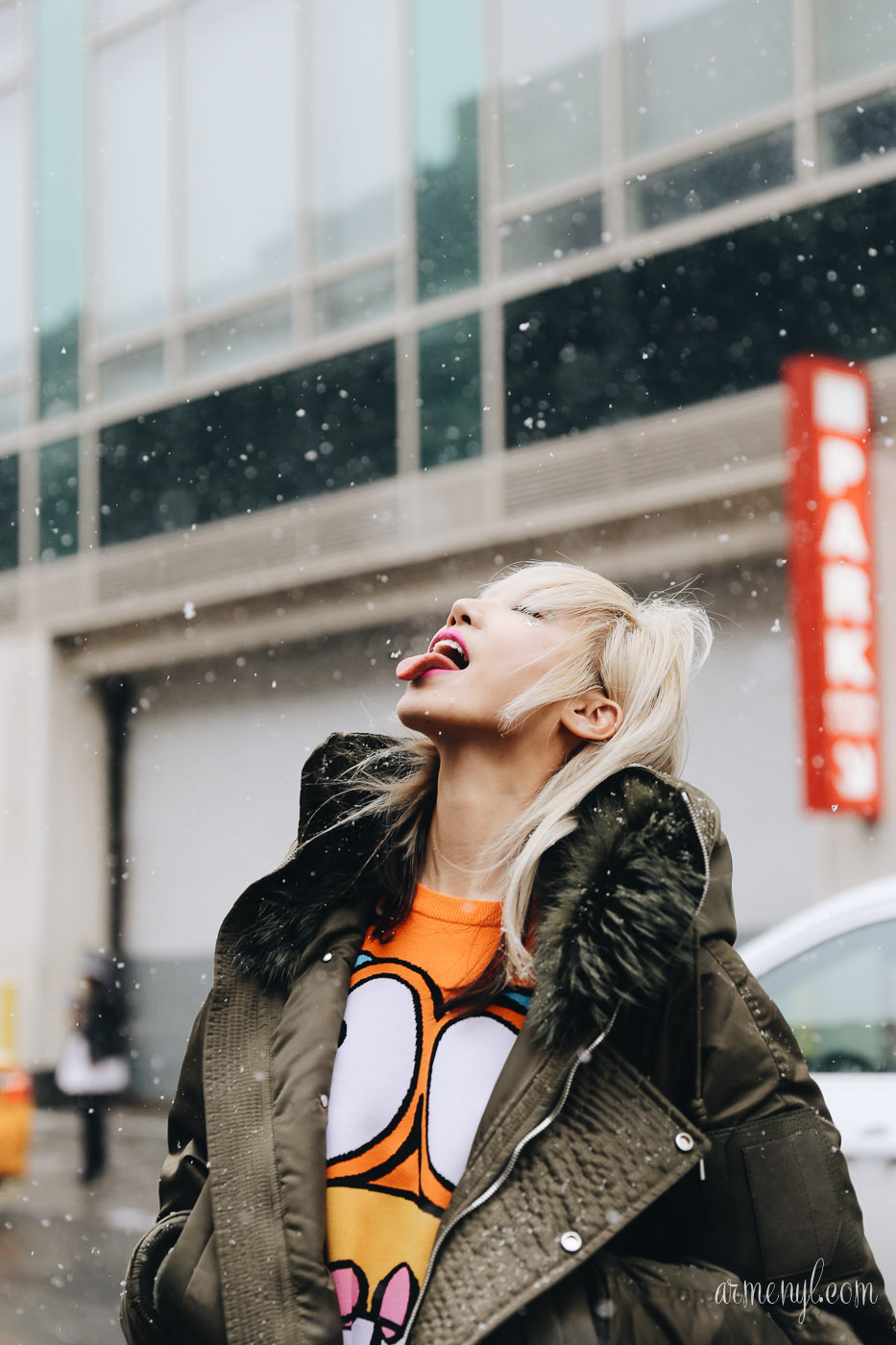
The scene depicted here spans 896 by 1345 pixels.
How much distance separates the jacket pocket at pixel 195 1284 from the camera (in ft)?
5.37

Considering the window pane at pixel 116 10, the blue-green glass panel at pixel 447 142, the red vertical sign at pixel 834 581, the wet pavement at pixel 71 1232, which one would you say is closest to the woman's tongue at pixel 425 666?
the wet pavement at pixel 71 1232

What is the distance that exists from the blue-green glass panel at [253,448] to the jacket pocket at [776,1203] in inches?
328

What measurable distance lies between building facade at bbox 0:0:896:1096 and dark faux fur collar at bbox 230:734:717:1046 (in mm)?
5886

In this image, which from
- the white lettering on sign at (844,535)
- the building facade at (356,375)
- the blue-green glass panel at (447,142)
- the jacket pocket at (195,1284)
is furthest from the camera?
the blue-green glass panel at (447,142)

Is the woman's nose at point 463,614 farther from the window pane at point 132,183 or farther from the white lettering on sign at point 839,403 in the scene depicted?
the window pane at point 132,183

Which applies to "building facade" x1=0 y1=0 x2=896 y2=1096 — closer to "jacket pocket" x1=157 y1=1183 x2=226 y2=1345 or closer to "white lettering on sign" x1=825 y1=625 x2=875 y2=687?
"white lettering on sign" x1=825 y1=625 x2=875 y2=687

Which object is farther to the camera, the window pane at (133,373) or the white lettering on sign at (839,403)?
the window pane at (133,373)

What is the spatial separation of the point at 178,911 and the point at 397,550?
3737 mm

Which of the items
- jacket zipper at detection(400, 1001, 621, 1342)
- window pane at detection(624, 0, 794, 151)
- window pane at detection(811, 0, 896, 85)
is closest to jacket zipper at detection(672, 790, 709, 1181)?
jacket zipper at detection(400, 1001, 621, 1342)

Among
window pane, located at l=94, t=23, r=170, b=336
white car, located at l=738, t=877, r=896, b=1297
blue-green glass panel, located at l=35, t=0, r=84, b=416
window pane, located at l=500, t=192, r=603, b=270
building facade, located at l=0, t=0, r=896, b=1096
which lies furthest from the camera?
blue-green glass panel, located at l=35, t=0, r=84, b=416

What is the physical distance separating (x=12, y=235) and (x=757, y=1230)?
42.9 feet

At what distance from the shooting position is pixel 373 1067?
1.72 m

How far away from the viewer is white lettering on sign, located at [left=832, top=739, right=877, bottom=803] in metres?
7.16

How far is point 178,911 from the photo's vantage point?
36.6ft
